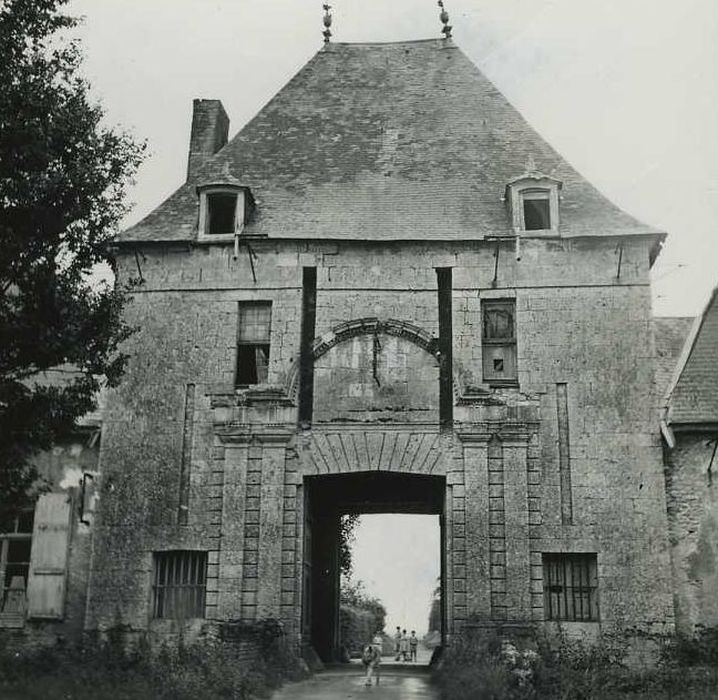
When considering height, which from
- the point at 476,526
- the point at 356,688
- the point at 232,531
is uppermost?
the point at 476,526

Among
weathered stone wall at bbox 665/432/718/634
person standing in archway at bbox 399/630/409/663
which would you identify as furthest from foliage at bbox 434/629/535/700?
person standing in archway at bbox 399/630/409/663

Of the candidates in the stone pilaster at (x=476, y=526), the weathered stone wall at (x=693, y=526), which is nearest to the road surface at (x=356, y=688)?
the stone pilaster at (x=476, y=526)

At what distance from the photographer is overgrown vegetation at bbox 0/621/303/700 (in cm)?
1032

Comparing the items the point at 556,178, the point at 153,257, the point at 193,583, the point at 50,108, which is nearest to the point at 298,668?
the point at 193,583

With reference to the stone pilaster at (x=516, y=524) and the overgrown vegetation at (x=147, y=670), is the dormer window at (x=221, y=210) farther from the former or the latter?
the overgrown vegetation at (x=147, y=670)

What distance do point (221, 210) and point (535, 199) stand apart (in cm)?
575

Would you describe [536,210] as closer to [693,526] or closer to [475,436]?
[475,436]

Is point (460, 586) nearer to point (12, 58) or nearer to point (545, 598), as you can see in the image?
point (545, 598)

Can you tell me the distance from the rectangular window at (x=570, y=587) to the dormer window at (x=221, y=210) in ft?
25.7

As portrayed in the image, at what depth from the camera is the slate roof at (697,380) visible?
50.2 feet

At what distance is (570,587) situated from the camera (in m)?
14.9

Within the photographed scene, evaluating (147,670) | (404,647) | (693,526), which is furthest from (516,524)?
(404,647)

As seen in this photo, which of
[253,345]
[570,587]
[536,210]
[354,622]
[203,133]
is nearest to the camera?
[570,587]

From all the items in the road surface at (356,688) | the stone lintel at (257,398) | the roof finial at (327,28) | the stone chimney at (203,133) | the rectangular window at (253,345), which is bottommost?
the road surface at (356,688)
